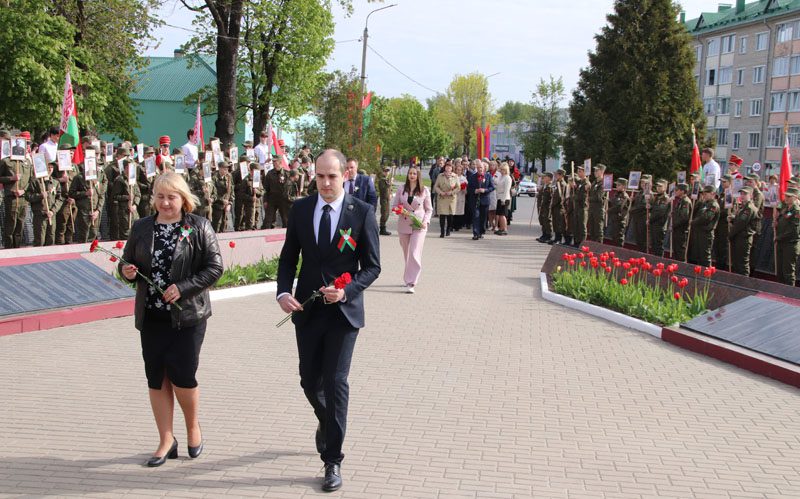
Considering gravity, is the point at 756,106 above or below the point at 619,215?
above

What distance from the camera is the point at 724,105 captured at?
7494 centimetres

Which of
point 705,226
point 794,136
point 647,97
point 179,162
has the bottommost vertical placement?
point 705,226

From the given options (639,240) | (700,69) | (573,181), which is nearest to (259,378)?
(639,240)

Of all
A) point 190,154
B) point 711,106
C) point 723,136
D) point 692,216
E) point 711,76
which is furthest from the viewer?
point 711,106

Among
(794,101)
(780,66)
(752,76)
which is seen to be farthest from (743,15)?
(794,101)

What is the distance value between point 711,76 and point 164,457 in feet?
256

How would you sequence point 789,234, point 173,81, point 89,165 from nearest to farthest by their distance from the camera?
point 789,234 < point 89,165 < point 173,81

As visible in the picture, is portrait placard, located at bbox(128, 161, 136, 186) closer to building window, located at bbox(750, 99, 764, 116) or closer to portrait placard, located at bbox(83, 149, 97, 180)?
portrait placard, located at bbox(83, 149, 97, 180)

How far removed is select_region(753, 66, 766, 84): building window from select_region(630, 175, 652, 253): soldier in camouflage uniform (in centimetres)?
5421

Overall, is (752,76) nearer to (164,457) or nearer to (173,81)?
(173,81)

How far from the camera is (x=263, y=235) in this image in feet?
48.5

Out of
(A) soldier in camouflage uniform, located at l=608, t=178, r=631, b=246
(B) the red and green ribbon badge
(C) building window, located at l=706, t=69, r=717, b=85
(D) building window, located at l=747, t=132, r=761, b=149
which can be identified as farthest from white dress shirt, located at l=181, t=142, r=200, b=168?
(C) building window, located at l=706, t=69, r=717, b=85

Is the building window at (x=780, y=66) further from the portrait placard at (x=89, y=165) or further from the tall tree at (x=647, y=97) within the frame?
the portrait placard at (x=89, y=165)

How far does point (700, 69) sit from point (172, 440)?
259 ft
